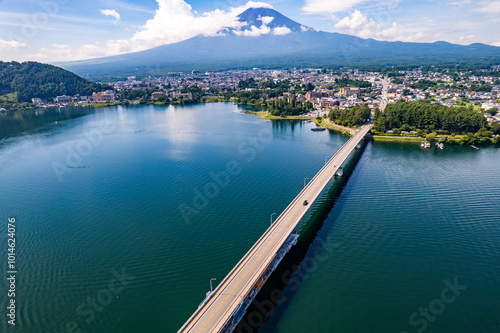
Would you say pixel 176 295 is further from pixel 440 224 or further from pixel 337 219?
pixel 440 224

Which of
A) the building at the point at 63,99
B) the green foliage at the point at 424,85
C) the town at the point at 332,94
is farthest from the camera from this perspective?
the building at the point at 63,99

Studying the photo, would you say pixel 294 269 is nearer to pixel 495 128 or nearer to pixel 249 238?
pixel 249 238

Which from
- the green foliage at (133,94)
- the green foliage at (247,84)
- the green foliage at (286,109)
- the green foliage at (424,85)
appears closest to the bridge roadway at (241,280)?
the green foliage at (286,109)

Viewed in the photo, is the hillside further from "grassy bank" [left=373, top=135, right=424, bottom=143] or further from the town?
"grassy bank" [left=373, top=135, right=424, bottom=143]

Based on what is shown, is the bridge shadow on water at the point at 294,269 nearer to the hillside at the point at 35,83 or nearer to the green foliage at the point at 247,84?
the green foliage at the point at 247,84

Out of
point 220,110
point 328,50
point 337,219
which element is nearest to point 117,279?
point 337,219

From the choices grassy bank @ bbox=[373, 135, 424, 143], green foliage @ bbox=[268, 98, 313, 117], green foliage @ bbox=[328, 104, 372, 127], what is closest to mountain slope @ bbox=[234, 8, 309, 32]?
green foliage @ bbox=[268, 98, 313, 117]
